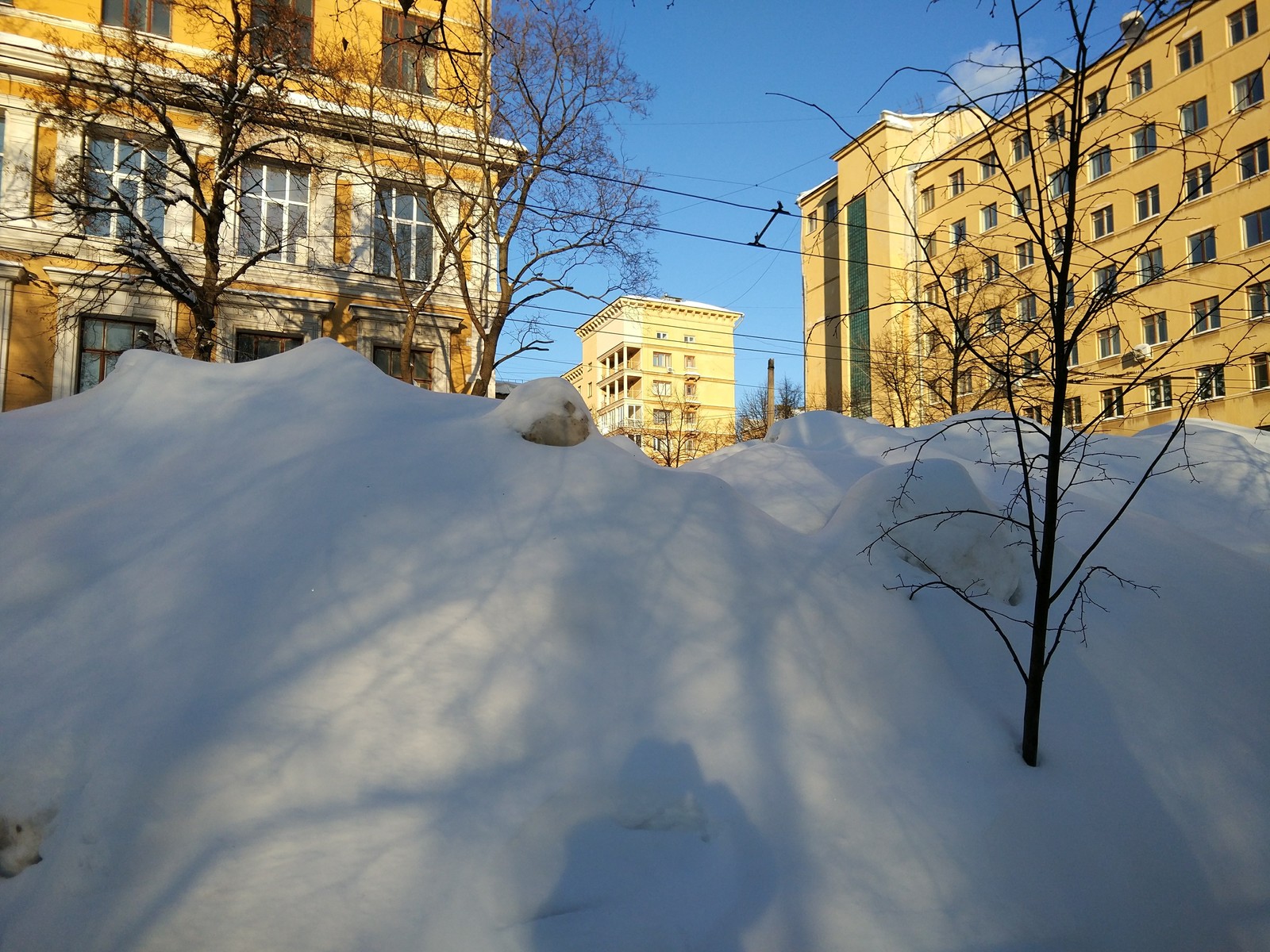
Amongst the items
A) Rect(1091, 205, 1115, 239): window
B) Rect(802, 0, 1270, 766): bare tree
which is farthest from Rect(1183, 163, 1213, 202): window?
Rect(1091, 205, 1115, 239): window

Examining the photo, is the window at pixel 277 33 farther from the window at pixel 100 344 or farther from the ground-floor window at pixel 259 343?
Answer: the window at pixel 100 344

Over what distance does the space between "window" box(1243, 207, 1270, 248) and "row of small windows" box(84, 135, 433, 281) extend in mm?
25327

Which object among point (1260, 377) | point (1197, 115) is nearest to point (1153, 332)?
point (1260, 377)

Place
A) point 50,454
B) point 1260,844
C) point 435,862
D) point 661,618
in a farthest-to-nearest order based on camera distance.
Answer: point 50,454 → point 661,618 → point 1260,844 → point 435,862

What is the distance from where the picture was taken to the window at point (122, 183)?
53.1 feet

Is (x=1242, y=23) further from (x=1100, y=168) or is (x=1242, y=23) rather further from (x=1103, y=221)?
(x=1103, y=221)

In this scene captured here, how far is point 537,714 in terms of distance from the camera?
367 centimetres

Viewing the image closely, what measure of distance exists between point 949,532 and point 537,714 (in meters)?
3.07

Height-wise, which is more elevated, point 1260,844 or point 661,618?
point 661,618

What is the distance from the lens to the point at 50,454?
5211 millimetres

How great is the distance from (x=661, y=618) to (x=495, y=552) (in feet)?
3.08

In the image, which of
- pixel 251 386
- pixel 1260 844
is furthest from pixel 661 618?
pixel 251 386

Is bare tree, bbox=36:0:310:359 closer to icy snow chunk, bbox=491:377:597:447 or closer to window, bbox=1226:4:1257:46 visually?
icy snow chunk, bbox=491:377:597:447

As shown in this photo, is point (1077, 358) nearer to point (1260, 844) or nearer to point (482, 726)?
point (1260, 844)
